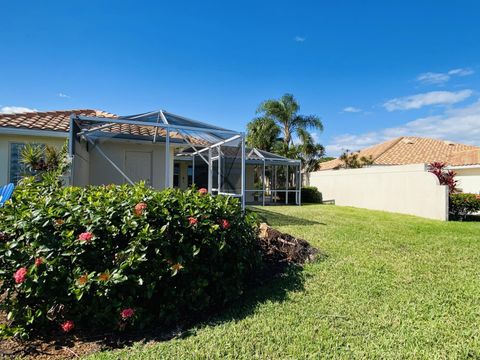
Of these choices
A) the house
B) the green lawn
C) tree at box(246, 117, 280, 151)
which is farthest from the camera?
tree at box(246, 117, 280, 151)

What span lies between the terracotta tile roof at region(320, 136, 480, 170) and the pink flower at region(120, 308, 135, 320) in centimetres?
2559

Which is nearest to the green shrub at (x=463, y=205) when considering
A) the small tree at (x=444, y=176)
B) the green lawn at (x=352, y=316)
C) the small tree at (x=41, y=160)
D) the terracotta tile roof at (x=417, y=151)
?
the small tree at (x=444, y=176)

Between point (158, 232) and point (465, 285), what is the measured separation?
187 inches

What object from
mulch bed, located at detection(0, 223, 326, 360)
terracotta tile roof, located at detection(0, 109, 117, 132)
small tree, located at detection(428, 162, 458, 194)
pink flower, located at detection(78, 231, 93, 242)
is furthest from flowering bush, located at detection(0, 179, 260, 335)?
small tree, located at detection(428, 162, 458, 194)

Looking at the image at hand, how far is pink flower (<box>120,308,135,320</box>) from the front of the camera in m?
3.28

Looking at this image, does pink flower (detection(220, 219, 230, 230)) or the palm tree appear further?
the palm tree

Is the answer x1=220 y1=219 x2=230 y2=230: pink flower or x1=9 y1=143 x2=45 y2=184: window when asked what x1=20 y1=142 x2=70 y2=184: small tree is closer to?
x1=9 y1=143 x2=45 y2=184: window

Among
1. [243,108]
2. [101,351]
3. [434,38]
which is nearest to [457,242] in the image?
[101,351]

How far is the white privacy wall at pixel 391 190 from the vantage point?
13.7 metres

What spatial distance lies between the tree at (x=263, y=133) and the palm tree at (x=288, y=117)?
0.60 meters

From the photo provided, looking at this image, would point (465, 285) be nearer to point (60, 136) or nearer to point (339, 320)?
point (339, 320)

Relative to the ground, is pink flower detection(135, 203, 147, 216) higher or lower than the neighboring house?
lower

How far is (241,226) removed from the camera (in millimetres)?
4457

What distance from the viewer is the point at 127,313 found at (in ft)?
10.8
